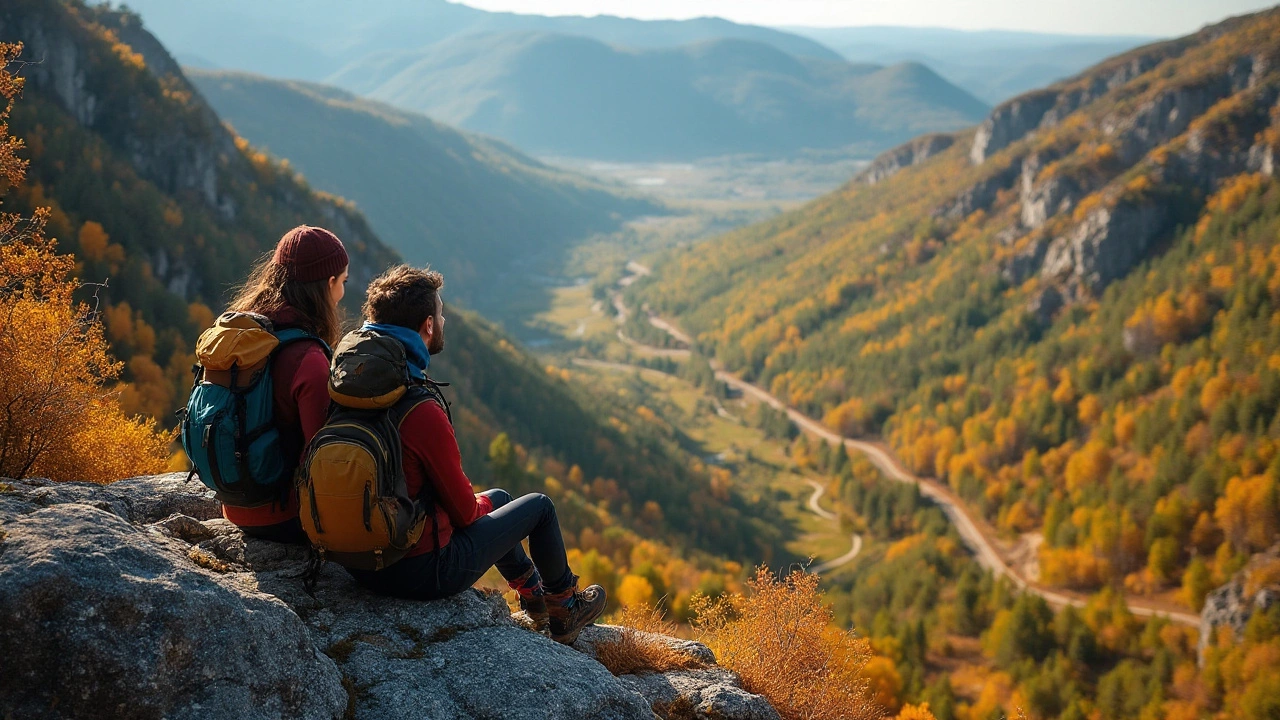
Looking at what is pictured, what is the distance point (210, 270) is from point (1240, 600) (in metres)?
112

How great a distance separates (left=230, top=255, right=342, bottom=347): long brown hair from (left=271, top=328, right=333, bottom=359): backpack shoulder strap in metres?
0.19

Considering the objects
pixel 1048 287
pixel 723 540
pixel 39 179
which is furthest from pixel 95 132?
pixel 1048 287

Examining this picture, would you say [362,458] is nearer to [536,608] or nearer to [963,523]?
[536,608]

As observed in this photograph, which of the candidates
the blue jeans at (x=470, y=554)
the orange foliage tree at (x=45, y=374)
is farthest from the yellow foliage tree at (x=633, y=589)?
the blue jeans at (x=470, y=554)

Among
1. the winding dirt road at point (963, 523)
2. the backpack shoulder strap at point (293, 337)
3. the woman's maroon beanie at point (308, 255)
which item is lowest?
the winding dirt road at point (963, 523)

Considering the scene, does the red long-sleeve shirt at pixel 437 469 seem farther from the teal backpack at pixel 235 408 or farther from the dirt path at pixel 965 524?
the dirt path at pixel 965 524

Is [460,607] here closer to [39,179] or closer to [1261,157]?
[39,179]

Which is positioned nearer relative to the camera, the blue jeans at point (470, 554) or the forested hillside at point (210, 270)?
the blue jeans at point (470, 554)

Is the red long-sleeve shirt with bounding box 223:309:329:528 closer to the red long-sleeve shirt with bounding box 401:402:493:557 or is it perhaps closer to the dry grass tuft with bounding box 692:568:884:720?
the red long-sleeve shirt with bounding box 401:402:493:557

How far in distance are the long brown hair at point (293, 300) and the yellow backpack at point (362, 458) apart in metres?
1.12

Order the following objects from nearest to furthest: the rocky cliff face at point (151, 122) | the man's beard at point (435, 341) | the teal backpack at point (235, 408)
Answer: the teal backpack at point (235, 408) < the man's beard at point (435, 341) < the rocky cliff face at point (151, 122)

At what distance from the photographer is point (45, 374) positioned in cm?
1166

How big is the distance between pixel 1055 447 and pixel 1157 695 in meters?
79.0

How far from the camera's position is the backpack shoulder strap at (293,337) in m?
8.34
